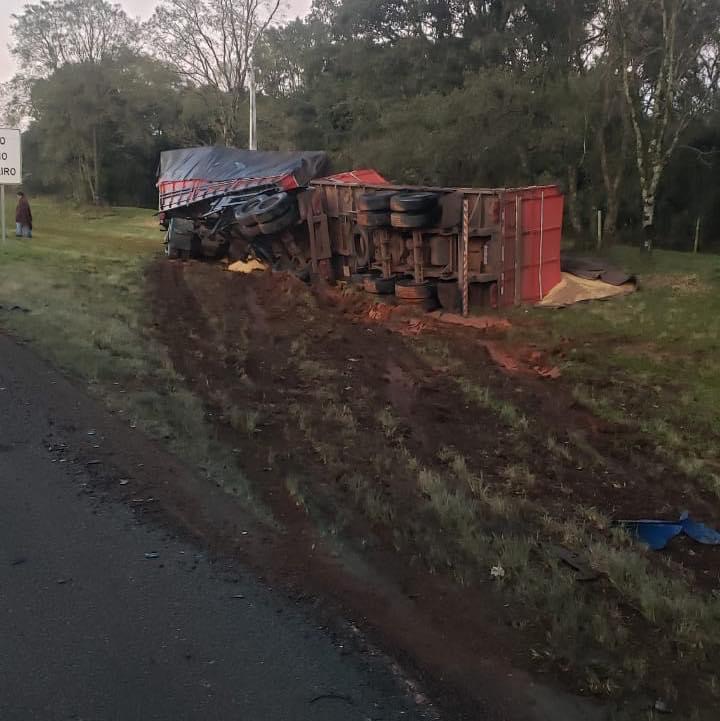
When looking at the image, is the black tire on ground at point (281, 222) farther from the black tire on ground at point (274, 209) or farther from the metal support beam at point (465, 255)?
the metal support beam at point (465, 255)

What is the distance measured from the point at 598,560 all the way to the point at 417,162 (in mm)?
24822

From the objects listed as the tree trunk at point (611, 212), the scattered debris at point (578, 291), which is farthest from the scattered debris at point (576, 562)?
the tree trunk at point (611, 212)

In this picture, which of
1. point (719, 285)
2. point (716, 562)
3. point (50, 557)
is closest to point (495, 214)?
point (719, 285)

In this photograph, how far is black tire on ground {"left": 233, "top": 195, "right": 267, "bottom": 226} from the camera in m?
19.6

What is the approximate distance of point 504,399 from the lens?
987cm

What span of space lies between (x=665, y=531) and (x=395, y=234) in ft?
37.7

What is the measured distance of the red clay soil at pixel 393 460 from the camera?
408cm

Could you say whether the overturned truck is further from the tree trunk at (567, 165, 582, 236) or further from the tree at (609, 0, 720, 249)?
the tree trunk at (567, 165, 582, 236)

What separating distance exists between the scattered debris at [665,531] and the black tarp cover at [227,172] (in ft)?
54.6

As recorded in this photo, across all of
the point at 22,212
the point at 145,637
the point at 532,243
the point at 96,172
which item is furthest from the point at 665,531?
the point at 96,172

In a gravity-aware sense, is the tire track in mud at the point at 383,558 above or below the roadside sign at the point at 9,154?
below

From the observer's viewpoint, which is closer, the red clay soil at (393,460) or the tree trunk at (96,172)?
the red clay soil at (393,460)

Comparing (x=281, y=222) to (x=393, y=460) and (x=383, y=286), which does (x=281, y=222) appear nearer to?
(x=383, y=286)

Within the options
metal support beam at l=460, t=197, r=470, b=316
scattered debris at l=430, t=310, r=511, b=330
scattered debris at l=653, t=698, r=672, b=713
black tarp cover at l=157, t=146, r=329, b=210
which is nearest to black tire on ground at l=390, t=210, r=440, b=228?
metal support beam at l=460, t=197, r=470, b=316
